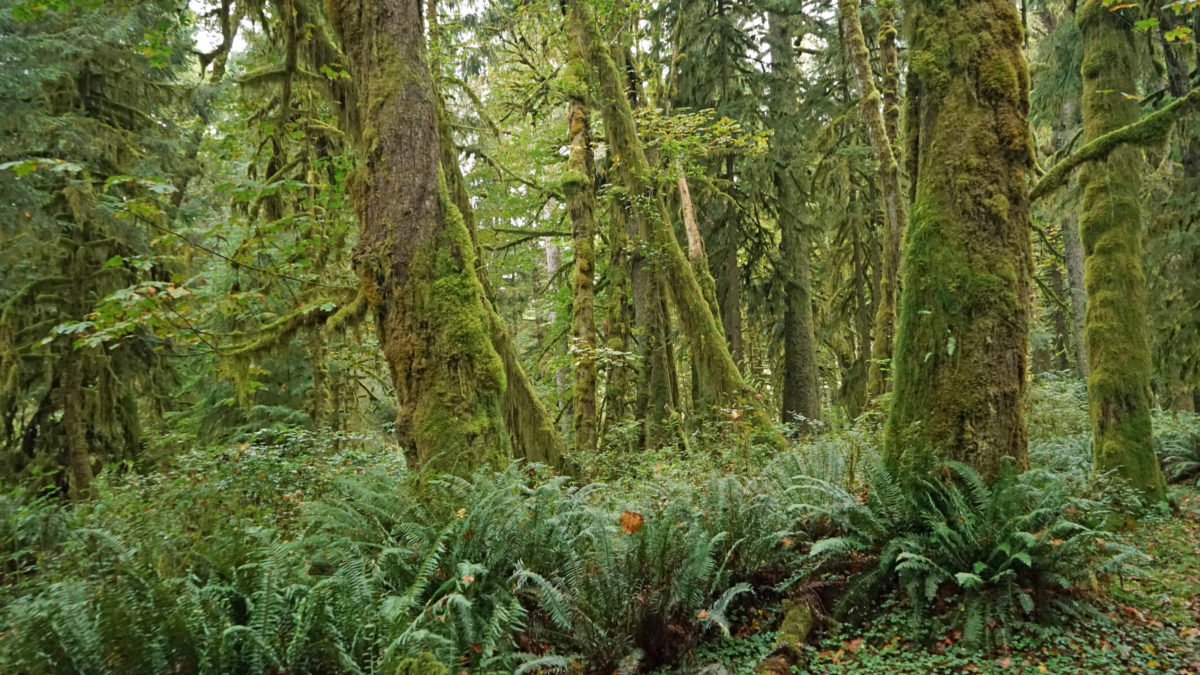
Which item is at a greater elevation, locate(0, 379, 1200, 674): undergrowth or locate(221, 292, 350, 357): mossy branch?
locate(221, 292, 350, 357): mossy branch

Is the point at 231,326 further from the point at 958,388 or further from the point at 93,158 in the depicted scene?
the point at 958,388

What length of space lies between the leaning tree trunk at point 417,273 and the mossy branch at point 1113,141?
16.2 ft

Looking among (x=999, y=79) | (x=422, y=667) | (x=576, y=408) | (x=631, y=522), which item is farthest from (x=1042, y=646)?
(x=576, y=408)

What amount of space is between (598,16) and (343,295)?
6.05 meters

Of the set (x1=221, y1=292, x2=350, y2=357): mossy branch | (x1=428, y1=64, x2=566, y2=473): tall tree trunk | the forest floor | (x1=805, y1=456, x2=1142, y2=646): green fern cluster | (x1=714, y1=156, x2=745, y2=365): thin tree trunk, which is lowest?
the forest floor

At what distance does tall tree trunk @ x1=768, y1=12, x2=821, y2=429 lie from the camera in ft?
43.8

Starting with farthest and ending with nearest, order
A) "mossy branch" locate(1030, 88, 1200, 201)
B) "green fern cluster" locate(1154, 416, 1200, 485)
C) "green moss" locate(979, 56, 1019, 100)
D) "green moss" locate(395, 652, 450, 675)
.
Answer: "green fern cluster" locate(1154, 416, 1200, 485), "mossy branch" locate(1030, 88, 1200, 201), "green moss" locate(979, 56, 1019, 100), "green moss" locate(395, 652, 450, 675)

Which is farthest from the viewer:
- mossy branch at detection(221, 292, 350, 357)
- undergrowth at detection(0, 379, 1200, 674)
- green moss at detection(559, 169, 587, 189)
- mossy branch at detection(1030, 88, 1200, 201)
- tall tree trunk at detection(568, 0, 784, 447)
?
tall tree trunk at detection(568, 0, 784, 447)

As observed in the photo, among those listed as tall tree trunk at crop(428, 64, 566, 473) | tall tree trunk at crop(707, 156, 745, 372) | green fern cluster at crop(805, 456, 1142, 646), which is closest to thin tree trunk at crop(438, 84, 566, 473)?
tall tree trunk at crop(428, 64, 566, 473)

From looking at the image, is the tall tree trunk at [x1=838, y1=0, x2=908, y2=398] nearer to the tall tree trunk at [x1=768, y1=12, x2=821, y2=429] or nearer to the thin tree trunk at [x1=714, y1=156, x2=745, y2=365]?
the tall tree trunk at [x1=768, y1=12, x2=821, y2=429]

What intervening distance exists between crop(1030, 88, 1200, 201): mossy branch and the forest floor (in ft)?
10.6

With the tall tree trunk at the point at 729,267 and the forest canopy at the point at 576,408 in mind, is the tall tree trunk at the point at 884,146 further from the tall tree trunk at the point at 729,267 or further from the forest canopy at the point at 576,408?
the tall tree trunk at the point at 729,267

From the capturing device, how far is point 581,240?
31.2ft

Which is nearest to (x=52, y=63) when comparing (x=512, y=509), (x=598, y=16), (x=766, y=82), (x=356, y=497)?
(x=598, y=16)
